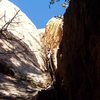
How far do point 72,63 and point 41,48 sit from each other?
1103 centimetres

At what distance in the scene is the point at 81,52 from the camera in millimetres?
8516

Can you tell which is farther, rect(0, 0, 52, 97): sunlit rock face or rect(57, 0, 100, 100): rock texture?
rect(0, 0, 52, 97): sunlit rock face

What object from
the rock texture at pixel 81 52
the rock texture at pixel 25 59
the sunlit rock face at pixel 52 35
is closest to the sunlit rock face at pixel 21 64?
the rock texture at pixel 25 59

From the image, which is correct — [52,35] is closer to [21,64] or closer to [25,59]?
[25,59]

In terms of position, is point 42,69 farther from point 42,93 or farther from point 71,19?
point 71,19

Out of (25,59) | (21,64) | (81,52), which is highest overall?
(25,59)

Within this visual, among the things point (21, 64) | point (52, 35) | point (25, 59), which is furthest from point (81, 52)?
point (52, 35)

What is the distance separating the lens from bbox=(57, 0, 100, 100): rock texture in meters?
7.81

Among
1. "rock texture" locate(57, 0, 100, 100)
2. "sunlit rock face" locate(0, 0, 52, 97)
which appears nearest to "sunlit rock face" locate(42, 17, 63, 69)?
"sunlit rock face" locate(0, 0, 52, 97)

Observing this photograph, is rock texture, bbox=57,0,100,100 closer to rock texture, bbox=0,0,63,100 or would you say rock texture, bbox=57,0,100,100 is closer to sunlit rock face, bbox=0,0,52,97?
rock texture, bbox=0,0,63,100

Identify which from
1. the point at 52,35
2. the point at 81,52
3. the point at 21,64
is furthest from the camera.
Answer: the point at 52,35

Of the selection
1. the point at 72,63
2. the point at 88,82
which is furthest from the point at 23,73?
the point at 88,82

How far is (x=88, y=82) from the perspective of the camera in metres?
8.22

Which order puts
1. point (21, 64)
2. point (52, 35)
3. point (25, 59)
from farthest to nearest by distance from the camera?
1. point (52, 35)
2. point (25, 59)
3. point (21, 64)
